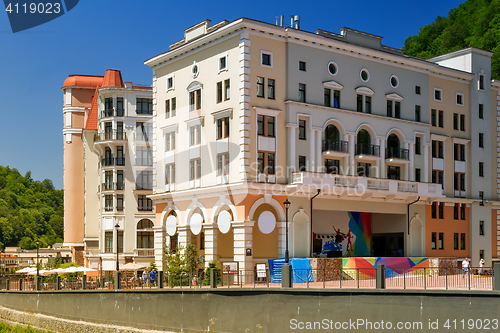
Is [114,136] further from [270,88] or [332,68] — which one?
[332,68]

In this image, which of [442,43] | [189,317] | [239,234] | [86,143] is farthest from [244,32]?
[442,43]

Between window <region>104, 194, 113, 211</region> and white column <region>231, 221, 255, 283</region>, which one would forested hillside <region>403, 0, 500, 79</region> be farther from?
white column <region>231, 221, 255, 283</region>

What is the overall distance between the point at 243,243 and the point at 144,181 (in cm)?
3019

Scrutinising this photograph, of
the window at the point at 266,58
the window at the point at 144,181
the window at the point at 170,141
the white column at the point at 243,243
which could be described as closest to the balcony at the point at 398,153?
the window at the point at 266,58

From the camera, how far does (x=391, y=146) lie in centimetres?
5509

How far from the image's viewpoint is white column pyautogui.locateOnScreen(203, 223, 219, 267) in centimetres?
4844

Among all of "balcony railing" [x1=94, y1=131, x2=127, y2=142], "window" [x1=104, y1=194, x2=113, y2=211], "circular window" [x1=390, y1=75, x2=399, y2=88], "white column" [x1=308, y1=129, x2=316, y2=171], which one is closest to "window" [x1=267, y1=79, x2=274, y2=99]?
"white column" [x1=308, y1=129, x2=316, y2=171]

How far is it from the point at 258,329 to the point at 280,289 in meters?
2.30

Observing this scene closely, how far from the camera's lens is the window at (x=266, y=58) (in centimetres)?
4784

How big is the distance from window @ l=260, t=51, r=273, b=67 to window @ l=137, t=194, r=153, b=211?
30214 mm

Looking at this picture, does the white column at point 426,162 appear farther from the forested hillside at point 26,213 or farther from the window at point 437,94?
the forested hillside at point 26,213

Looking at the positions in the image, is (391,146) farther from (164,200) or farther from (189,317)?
(189,317)

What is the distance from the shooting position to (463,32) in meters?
97.1

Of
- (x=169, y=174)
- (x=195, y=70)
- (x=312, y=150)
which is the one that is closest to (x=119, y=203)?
(x=169, y=174)
